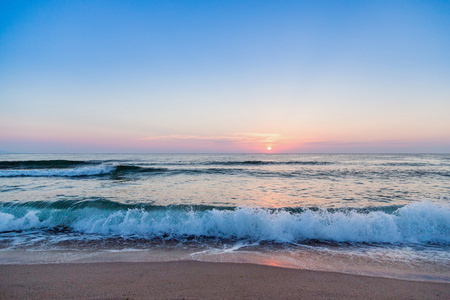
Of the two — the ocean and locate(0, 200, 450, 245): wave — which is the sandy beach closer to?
the ocean

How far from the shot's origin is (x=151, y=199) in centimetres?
923

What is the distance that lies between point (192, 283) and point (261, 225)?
3099mm

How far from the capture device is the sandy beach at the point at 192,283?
2986 mm

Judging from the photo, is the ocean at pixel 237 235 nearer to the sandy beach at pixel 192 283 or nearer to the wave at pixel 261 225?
the wave at pixel 261 225

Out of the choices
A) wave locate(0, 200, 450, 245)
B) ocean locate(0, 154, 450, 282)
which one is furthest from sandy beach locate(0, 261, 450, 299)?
wave locate(0, 200, 450, 245)

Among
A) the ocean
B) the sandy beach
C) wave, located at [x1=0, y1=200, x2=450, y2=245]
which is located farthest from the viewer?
wave, located at [x1=0, y1=200, x2=450, y2=245]

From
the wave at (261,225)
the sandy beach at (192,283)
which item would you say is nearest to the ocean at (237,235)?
the wave at (261,225)

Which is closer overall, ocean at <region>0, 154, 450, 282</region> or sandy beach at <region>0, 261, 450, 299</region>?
sandy beach at <region>0, 261, 450, 299</region>

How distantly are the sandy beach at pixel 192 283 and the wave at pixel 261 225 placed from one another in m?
2.05

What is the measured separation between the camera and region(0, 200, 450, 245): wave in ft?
19.0

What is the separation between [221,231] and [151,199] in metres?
4.26

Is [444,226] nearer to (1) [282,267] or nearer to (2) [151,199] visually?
(1) [282,267]

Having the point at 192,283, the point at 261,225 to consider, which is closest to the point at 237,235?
the point at 261,225

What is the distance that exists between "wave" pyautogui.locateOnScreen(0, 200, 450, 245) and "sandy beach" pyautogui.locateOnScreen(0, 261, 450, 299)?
205cm
